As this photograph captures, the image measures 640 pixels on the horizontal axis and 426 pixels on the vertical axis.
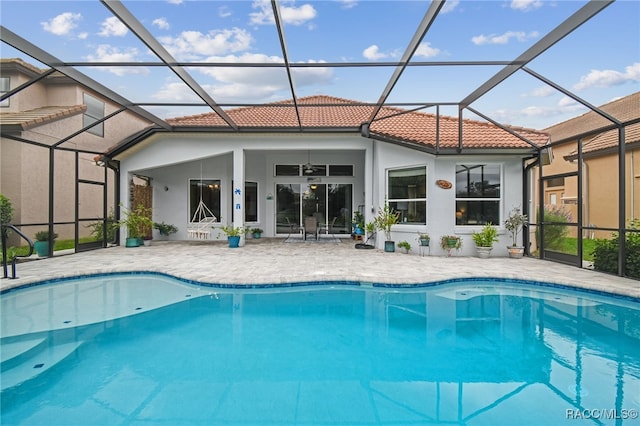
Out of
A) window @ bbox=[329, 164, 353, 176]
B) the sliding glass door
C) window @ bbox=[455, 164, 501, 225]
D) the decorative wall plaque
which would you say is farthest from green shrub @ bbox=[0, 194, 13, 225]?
window @ bbox=[455, 164, 501, 225]

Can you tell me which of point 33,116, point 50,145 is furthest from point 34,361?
point 33,116

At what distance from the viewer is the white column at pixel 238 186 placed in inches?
399

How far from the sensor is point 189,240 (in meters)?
12.3

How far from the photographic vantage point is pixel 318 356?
355 centimetres

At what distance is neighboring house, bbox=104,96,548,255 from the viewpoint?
8750 millimetres

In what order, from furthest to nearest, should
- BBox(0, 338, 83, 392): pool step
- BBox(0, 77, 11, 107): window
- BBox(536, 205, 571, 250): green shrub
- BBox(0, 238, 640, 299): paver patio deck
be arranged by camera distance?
BBox(0, 77, 11, 107): window → BBox(536, 205, 571, 250): green shrub → BBox(0, 238, 640, 299): paver patio deck → BBox(0, 338, 83, 392): pool step

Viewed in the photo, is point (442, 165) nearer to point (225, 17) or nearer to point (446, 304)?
point (446, 304)

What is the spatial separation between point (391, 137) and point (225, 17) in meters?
5.41

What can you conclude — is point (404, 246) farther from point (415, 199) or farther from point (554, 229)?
point (554, 229)

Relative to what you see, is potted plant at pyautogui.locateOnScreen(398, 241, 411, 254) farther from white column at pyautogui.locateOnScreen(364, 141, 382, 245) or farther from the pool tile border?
the pool tile border

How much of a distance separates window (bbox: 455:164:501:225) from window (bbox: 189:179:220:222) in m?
8.46

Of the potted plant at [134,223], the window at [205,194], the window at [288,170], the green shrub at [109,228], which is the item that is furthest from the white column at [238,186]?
the green shrub at [109,228]

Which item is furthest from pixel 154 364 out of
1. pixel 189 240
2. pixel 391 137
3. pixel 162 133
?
pixel 189 240

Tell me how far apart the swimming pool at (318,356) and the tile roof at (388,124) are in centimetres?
444
